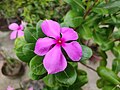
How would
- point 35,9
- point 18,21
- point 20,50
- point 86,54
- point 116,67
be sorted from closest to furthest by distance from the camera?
point 86,54
point 20,50
point 116,67
point 35,9
point 18,21

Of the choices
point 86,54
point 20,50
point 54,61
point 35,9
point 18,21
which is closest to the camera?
point 54,61

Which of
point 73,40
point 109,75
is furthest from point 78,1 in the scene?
point 109,75

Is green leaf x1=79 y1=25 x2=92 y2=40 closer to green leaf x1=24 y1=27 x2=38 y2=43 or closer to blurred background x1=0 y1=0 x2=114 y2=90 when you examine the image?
green leaf x1=24 y1=27 x2=38 y2=43

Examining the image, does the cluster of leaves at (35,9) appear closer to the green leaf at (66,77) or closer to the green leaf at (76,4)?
the green leaf at (76,4)

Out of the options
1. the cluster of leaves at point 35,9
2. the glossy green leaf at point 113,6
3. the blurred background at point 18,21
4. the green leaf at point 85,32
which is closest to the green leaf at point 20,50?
the green leaf at point 85,32

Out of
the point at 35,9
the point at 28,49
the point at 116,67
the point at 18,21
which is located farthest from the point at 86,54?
the point at 18,21

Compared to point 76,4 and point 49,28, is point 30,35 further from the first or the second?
point 76,4

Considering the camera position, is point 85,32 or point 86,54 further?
point 85,32

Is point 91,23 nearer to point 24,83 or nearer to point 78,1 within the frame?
point 78,1
